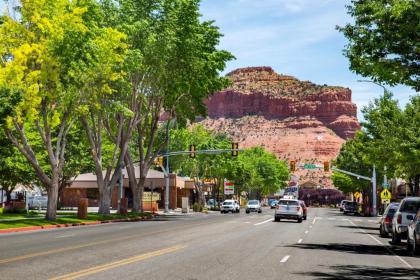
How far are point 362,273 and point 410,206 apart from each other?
12405 mm

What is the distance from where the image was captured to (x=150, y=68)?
1873 inches

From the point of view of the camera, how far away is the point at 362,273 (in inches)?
583

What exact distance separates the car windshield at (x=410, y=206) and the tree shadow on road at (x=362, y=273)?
408 inches

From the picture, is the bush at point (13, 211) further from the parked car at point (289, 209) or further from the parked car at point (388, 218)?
the parked car at point (388, 218)

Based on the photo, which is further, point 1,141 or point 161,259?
point 1,141

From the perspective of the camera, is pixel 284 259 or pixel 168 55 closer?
Result: pixel 284 259

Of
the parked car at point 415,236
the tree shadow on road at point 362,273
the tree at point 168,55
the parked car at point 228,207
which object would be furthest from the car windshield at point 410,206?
the parked car at point 228,207

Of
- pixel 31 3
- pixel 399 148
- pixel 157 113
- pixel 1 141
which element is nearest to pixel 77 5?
pixel 31 3

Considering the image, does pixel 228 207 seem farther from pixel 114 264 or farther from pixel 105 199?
pixel 114 264

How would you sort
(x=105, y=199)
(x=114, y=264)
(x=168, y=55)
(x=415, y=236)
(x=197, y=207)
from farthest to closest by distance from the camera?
(x=197, y=207), (x=105, y=199), (x=168, y=55), (x=415, y=236), (x=114, y=264)

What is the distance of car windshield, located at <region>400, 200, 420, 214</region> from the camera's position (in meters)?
26.1

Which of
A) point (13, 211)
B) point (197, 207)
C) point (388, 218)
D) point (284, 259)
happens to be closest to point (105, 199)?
point (13, 211)

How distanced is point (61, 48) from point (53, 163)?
7025 mm

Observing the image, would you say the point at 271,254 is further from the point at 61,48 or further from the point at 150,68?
the point at 150,68
